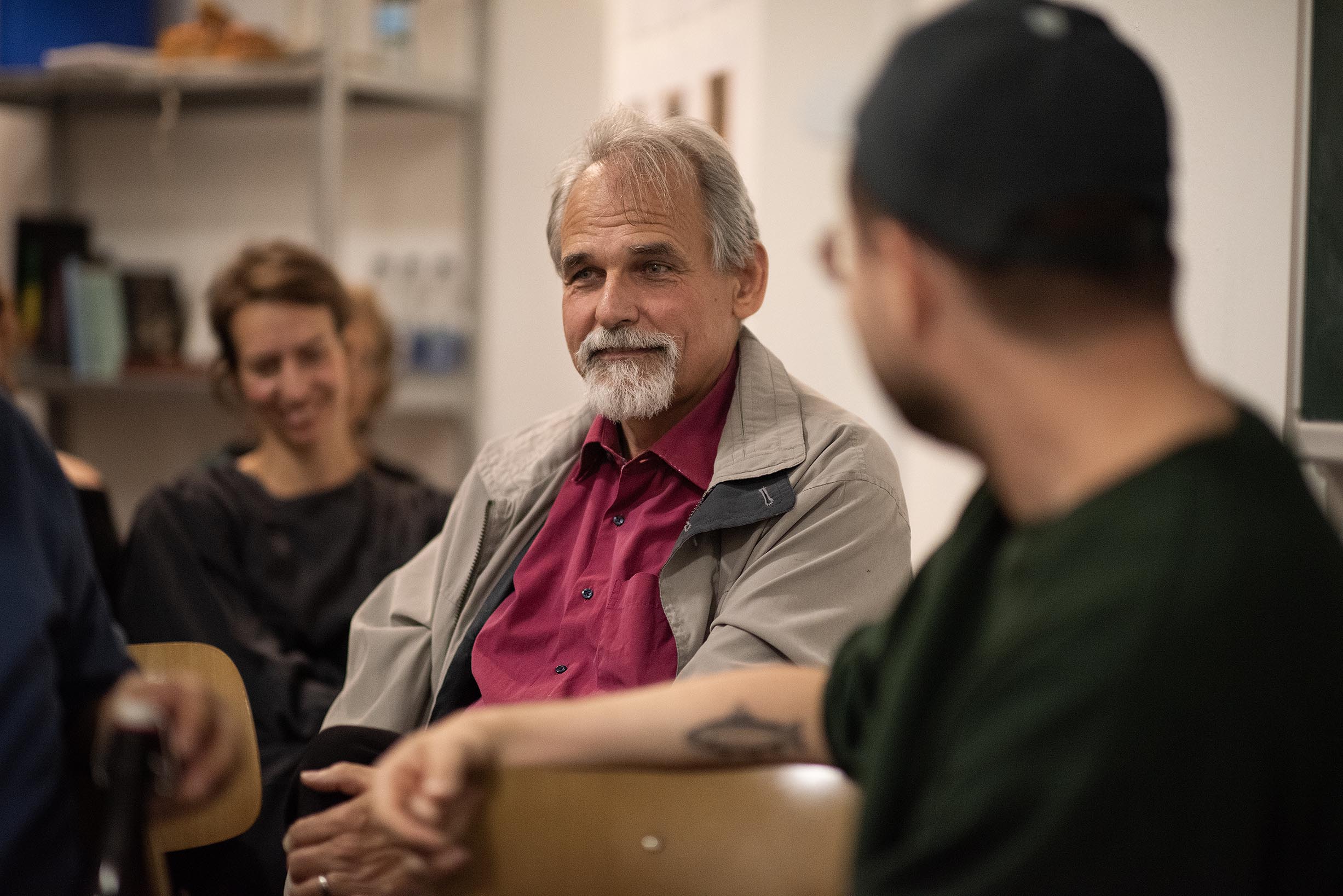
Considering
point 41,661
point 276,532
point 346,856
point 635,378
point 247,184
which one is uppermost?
point 247,184

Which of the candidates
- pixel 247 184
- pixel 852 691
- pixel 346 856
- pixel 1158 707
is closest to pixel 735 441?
pixel 346 856

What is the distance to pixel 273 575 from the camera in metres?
2.35

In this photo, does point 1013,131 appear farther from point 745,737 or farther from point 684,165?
point 684,165

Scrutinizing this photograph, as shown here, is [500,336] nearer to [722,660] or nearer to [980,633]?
[722,660]

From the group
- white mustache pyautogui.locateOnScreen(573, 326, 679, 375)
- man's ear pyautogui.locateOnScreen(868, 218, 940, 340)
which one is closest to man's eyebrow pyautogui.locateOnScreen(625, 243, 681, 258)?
white mustache pyautogui.locateOnScreen(573, 326, 679, 375)

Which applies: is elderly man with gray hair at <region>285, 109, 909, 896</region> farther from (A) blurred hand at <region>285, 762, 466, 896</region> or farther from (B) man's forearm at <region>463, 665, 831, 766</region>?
(B) man's forearm at <region>463, 665, 831, 766</region>

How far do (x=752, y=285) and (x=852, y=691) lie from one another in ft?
3.56

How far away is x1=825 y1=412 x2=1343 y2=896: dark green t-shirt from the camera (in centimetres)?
60

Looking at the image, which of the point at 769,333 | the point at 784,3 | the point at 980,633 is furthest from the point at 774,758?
the point at 784,3

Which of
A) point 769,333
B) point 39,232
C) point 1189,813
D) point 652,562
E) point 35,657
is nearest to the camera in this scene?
point 1189,813

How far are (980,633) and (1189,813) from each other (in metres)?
0.16

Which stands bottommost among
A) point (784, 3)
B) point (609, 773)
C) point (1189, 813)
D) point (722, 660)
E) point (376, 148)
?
point (722, 660)

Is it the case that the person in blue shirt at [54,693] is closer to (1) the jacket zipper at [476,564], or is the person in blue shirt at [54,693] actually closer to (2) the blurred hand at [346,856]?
(2) the blurred hand at [346,856]

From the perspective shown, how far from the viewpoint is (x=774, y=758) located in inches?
37.9
